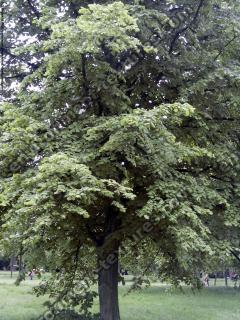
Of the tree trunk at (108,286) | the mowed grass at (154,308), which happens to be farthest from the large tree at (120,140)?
the mowed grass at (154,308)

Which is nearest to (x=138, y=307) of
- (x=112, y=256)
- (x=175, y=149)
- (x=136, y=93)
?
(x=112, y=256)

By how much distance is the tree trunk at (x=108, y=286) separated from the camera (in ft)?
31.6

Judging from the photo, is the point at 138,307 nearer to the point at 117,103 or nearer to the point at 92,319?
the point at 92,319

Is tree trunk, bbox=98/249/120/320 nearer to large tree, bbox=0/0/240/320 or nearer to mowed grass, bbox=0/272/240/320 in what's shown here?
large tree, bbox=0/0/240/320

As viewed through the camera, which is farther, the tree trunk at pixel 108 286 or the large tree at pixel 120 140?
the tree trunk at pixel 108 286

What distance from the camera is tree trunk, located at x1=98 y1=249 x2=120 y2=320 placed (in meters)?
9.64

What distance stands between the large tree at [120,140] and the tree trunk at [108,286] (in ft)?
0.09

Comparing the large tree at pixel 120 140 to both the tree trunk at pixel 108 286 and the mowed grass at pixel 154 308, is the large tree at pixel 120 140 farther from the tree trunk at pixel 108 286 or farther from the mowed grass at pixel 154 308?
the mowed grass at pixel 154 308

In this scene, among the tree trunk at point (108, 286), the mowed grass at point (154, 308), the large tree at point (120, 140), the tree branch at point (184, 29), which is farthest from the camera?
the mowed grass at point (154, 308)

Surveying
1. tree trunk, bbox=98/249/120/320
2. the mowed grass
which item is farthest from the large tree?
the mowed grass

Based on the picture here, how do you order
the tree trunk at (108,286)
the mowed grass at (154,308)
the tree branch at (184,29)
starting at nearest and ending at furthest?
the tree branch at (184,29), the tree trunk at (108,286), the mowed grass at (154,308)

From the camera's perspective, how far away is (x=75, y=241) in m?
9.70

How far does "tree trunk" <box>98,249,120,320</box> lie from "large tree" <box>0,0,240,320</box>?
0.09 ft

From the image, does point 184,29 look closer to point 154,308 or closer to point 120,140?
point 120,140
